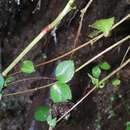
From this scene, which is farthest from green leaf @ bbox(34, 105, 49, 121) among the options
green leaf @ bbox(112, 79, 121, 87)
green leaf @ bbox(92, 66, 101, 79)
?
green leaf @ bbox(112, 79, 121, 87)

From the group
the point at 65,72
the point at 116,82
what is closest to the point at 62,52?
the point at 116,82

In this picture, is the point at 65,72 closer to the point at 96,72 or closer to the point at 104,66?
the point at 96,72

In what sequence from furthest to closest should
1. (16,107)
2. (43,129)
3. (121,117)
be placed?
Result: (16,107) → (121,117) → (43,129)

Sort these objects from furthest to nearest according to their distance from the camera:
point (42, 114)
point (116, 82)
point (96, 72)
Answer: point (116, 82), point (96, 72), point (42, 114)

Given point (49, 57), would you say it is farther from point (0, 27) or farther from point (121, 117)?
point (121, 117)

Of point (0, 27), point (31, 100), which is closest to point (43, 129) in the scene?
point (31, 100)

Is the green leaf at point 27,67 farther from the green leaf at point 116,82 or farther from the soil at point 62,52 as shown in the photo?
the green leaf at point 116,82

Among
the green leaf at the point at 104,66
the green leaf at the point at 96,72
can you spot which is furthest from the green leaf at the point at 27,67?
the green leaf at the point at 104,66

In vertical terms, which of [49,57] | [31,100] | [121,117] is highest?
[49,57]

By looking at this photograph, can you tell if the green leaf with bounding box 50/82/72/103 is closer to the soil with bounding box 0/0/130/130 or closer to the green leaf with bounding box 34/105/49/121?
the green leaf with bounding box 34/105/49/121
